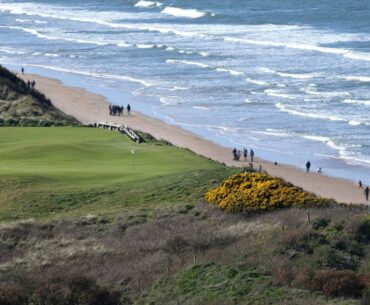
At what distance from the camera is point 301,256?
64.1 ft

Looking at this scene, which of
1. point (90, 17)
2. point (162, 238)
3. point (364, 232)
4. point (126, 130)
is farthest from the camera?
point (90, 17)

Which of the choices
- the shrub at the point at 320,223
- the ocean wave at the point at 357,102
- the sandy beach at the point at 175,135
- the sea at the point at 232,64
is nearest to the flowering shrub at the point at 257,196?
the shrub at the point at 320,223

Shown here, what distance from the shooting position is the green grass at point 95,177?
2808 cm

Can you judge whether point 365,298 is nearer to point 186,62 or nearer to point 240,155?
point 240,155

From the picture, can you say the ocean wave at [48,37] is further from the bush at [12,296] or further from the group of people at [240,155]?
the bush at [12,296]

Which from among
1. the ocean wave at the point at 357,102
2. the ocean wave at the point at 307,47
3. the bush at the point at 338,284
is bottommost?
the bush at the point at 338,284

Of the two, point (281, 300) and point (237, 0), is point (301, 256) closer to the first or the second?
point (281, 300)

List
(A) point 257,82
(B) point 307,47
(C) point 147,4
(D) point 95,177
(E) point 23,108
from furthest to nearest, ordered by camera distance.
Result: (C) point 147,4
(B) point 307,47
(A) point 257,82
(E) point 23,108
(D) point 95,177

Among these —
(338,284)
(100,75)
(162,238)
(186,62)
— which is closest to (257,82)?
(186,62)

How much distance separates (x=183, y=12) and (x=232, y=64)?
4170 cm

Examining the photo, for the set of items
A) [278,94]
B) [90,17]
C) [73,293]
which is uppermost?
[90,17]

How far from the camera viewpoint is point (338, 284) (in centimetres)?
1666

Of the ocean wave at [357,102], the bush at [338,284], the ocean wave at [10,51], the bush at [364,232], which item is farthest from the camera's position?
the ocean wave at [10,51]

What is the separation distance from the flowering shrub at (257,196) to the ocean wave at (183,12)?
8144cm
